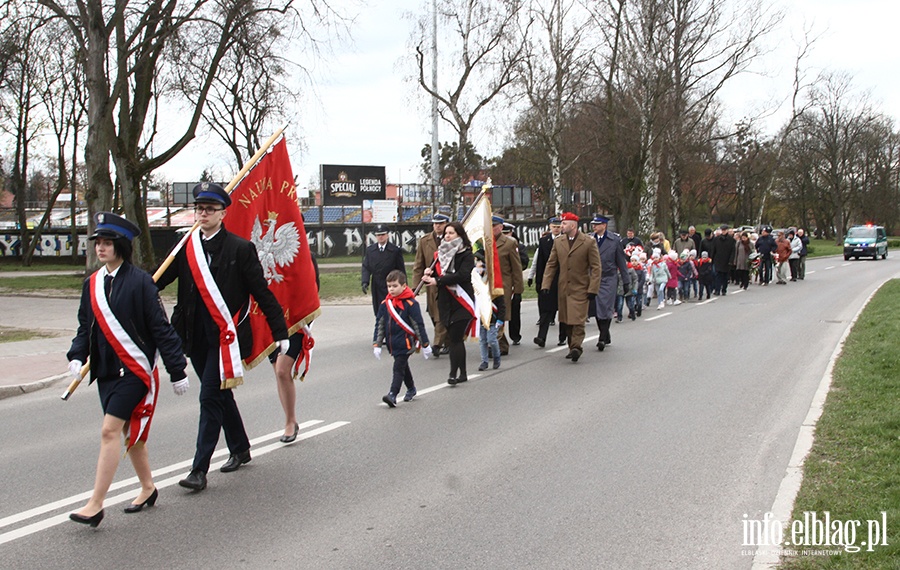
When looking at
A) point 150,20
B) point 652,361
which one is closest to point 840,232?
point 150,20

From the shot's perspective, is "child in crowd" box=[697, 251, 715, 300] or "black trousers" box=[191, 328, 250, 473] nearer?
"black trousers" box=[191, 328, 250, 473]

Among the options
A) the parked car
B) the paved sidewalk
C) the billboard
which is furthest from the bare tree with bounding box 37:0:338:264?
the parked car

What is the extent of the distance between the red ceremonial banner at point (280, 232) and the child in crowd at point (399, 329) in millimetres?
1537

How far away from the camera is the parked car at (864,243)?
44750 mm

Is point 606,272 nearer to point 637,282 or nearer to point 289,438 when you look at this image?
point 637,282

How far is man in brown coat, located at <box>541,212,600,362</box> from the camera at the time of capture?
11.2 meters

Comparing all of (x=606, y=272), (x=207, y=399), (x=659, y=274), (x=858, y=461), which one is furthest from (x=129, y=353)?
(x=659, y=274)

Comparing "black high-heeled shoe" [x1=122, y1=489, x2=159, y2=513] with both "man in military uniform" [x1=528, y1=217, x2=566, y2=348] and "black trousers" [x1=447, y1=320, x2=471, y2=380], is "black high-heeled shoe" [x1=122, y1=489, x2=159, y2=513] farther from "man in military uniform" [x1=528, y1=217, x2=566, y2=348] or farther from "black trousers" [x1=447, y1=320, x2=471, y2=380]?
"man in military uniform" [x1=528, y1=217, x2=566, y2=348]

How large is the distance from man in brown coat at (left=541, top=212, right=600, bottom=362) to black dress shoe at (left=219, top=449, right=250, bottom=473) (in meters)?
5.79

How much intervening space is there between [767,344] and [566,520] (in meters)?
8.66

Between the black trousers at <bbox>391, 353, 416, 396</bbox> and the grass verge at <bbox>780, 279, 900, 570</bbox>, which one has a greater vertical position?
the black trousers at <bbox>391, 353, 416, 396</bbox>

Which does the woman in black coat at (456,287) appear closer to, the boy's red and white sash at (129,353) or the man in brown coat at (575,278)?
the man in brown coat at (575,278)

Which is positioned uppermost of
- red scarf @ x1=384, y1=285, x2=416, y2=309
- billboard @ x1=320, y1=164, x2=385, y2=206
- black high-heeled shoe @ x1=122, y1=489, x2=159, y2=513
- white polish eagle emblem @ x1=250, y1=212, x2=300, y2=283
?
billboard @ x1=320, y1=164, x2=385, y2=206

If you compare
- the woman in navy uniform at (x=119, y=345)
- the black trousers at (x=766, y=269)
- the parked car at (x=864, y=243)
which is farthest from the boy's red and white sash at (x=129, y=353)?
the parked car at (x=864, y=243)
